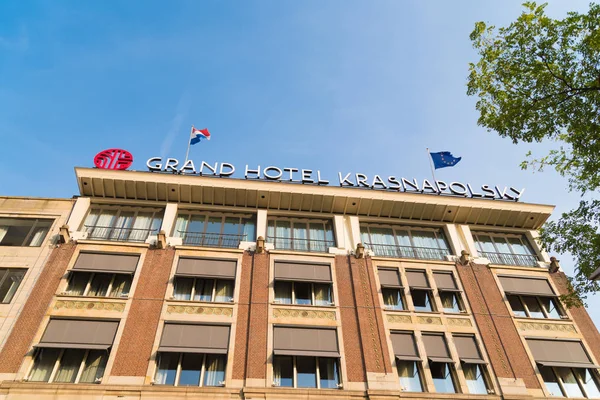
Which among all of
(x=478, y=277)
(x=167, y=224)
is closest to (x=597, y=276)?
(x=478, y=277)

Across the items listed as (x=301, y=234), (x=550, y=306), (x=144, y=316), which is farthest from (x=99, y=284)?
(x=550, y=306)

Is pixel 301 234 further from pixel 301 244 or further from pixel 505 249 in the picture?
pixel 505 249

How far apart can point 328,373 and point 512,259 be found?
49.1 ft

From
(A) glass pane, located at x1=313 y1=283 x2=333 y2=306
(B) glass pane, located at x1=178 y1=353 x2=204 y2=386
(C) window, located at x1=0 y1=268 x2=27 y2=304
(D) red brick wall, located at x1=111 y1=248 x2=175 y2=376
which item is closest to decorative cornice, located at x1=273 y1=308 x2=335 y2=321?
(A) glass pane, located at x1=313 y1=283 x2=333 y2=306

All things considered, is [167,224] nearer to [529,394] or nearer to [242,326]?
[242,326]

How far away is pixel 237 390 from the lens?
18.4 meters

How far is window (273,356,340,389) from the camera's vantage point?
1944 centimetres

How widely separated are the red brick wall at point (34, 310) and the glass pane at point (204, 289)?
276 inches

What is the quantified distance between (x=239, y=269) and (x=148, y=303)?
502cm

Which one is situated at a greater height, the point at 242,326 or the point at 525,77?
the point at 525,77

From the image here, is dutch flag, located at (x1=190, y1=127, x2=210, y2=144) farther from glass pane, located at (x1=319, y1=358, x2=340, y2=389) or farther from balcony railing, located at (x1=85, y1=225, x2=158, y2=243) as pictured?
glass pane, located at (x1=319, y1=358, x2=340, y2=389)

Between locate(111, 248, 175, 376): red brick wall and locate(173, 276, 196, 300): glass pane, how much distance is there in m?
0.62

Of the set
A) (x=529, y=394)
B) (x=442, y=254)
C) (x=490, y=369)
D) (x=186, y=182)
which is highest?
(x=186, y=182)

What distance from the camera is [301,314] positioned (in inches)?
862
